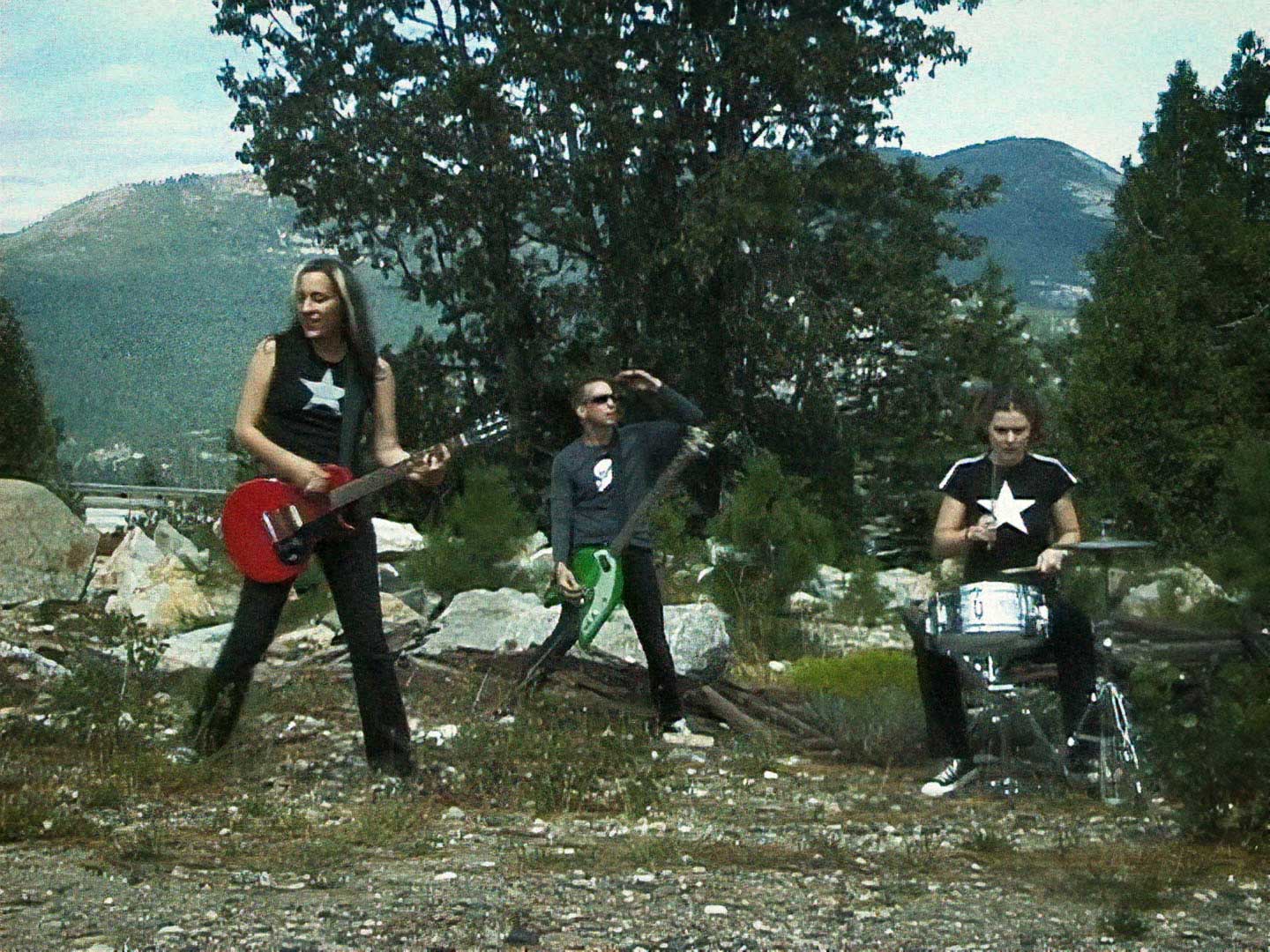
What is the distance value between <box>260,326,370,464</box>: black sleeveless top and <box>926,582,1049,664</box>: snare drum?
2432 millimetres

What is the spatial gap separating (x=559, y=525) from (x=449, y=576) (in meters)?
4.44

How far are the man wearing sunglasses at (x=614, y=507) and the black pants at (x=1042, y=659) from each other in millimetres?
1589

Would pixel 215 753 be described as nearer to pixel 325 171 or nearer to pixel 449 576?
pixel 449 576

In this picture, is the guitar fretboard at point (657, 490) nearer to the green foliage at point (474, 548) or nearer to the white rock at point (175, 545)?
the green foliage at point (474, 548)

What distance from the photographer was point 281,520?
7426 mm

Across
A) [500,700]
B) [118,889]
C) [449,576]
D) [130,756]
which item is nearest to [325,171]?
[449,576]

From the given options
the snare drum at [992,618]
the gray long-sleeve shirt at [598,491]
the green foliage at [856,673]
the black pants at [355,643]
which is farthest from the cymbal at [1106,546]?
the green foliage at [856,673]

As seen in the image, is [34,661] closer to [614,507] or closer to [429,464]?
[614,507]

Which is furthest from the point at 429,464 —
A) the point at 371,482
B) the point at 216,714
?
the point at 216,714

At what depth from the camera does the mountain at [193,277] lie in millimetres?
27484

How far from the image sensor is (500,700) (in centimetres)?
984

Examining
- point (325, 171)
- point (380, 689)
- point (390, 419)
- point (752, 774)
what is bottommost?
point (752, 774)

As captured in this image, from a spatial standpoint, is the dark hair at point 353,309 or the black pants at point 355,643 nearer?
the dark hair at point 353,309

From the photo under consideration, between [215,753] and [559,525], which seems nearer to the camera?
[215,753]
